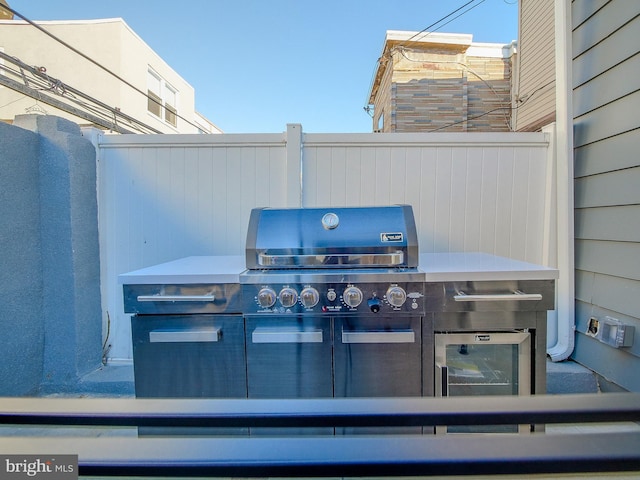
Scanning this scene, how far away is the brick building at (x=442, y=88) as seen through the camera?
5852 mm

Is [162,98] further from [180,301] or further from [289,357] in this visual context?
[289,357]

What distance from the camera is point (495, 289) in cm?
150

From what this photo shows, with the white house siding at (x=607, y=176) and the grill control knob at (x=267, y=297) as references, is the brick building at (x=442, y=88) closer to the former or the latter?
the white house siding at (x=607, y=176)

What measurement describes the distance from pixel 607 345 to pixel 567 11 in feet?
8.19

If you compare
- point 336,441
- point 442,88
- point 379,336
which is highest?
point 442,88

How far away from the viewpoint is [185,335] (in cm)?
151

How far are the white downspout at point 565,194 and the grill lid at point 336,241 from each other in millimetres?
1591

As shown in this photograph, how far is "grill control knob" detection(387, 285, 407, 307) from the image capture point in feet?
4.80

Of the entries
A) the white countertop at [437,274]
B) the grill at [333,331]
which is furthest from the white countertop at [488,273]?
the grill at [333,331]

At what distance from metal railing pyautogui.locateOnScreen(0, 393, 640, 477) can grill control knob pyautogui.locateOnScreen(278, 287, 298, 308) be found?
86 centimetres

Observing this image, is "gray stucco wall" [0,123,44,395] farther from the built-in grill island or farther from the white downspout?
the white downspout

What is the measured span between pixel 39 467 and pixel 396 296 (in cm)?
128

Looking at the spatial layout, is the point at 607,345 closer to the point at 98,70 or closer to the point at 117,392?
the point at 117,392

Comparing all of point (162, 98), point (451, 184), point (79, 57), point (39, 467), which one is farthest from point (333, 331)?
point (162, 98)
